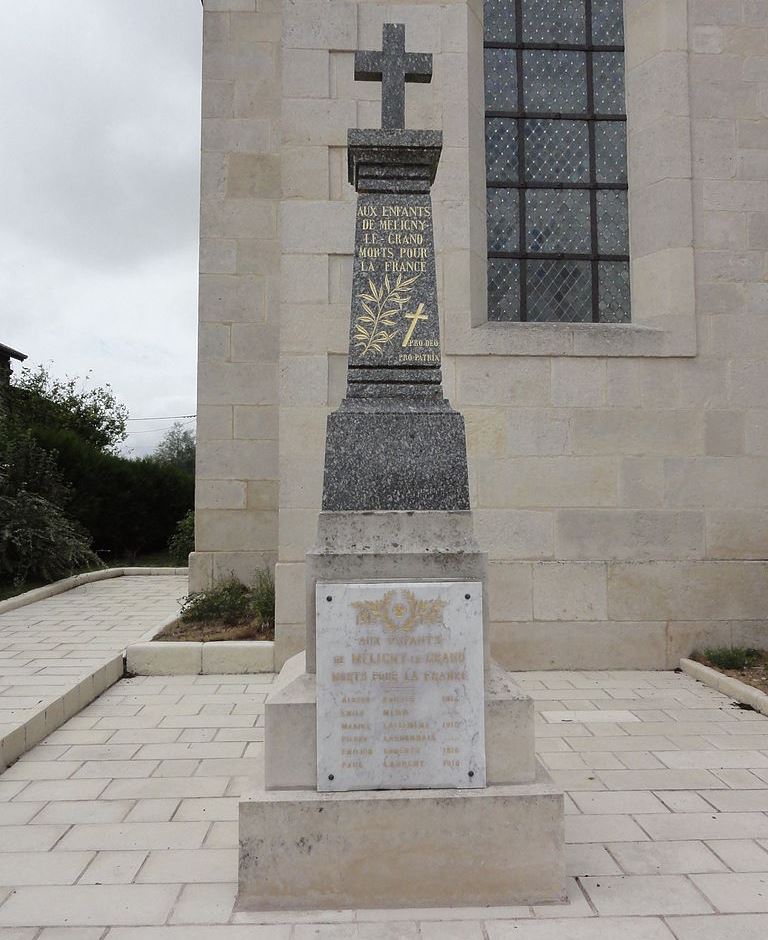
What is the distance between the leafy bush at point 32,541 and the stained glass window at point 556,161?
7588 millimetres

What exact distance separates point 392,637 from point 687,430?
4445 millimetres

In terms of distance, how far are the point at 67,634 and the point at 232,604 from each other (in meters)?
1.65

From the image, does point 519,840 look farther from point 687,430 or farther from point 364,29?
point 364,29

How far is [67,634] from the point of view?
7316mm

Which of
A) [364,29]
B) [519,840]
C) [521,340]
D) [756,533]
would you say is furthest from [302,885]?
[364,29]

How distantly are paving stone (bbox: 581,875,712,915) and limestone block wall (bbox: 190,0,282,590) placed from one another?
19.2 ft

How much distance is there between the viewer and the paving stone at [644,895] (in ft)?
8.62

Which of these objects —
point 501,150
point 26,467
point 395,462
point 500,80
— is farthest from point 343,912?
point 26,467

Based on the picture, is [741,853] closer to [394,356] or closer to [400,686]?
[400,686]

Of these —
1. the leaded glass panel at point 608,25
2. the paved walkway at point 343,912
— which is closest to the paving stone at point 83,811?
the paved walkway at point 343,912

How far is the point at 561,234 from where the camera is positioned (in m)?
7.02

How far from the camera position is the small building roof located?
2917cm

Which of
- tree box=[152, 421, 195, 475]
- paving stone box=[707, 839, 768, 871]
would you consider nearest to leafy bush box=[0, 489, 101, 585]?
paving stone box=[707, 839, 768, 871]

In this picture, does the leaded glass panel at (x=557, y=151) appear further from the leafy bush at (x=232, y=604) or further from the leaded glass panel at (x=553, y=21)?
the leafy bush at (x=232, y=604)
